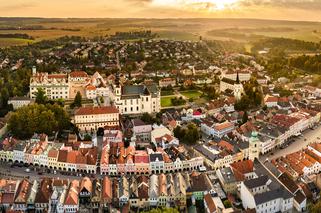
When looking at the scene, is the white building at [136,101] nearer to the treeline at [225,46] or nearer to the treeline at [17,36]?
the treeline at [225,46]

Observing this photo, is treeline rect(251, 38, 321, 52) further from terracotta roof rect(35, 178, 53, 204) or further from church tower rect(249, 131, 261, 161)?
terracotta roof rect(35, 178, 53, 204)

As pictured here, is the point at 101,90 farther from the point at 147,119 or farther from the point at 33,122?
the point at 33,122

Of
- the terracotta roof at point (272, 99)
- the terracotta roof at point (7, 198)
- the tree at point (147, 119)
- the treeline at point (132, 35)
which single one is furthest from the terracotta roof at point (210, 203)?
the treeline at point (132, 35)

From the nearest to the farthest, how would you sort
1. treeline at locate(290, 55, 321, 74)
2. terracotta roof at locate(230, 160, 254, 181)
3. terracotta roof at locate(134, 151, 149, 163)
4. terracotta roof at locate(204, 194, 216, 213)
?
terracotta roof at locate(204, 194, 216, 213) → terracotta roof at locate(230, 160, 254, 181) → terracotta roof at locate(134, 151, 149, 163) → treeline at locate(290, 55, 321, 74)

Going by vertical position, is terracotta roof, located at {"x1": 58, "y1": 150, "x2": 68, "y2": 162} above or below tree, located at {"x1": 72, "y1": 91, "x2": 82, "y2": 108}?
below

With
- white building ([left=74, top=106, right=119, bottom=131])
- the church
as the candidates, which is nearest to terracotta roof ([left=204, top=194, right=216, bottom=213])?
white building ([left=74, top=106, right=119, bottom=131])

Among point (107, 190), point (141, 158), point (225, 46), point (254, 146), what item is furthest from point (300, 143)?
point (225, 46)

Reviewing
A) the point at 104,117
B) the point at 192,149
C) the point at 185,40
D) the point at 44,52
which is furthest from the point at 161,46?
the point at 192,149
